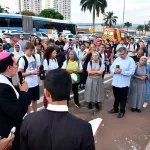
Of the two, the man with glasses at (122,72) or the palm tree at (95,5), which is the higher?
the palm tree at (95,5)

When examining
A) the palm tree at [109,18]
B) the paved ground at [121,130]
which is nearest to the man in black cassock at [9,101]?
the paved ground at [121,130]

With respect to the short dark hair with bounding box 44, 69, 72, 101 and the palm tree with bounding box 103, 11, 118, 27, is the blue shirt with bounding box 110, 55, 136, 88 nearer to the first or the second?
the short dark hair with bounding box 44, 69, 72, 101

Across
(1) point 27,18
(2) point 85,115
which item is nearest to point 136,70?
(2) point 85,115

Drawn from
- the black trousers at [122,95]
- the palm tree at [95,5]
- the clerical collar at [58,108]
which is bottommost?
the black trousers at [122,95]

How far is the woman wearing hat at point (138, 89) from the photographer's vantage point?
5.05 meters

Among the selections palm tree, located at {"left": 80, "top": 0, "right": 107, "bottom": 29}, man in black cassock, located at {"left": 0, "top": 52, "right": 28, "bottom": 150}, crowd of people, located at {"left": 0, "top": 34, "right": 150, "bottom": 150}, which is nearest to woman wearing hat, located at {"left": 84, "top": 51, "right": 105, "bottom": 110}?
crowd of people, located at {"left": 0, "top": 34, "right": 150, "bottom": 150}

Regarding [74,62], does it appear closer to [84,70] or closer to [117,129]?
[84,70]

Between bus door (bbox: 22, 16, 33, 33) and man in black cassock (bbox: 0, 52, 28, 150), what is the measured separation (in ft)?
83.7

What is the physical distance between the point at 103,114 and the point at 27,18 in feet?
80.7

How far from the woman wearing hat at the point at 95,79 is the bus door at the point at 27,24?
23.0m

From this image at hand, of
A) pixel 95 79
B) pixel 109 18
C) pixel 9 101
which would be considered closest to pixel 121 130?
pixel 95 79

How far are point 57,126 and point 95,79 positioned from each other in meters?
3.76

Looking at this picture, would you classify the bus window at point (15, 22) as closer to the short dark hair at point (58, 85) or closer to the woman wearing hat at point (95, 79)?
the woman wearing hat at point (95, 79)

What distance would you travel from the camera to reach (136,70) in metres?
5.06
